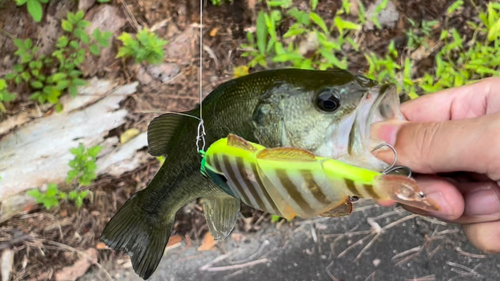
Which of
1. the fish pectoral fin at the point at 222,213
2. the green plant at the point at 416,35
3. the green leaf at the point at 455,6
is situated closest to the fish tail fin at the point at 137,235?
the fish pectoral fin at the point at 222,213

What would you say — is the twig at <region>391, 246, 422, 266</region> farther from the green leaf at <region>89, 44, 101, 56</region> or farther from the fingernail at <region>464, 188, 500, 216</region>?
the green leaf at <region>89, 44, 101, 56</region>

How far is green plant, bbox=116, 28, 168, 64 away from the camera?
3201mm

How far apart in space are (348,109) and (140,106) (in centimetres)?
208

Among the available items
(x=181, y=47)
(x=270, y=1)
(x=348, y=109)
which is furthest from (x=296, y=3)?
(x=348, y=109)

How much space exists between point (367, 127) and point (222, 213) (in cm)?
95

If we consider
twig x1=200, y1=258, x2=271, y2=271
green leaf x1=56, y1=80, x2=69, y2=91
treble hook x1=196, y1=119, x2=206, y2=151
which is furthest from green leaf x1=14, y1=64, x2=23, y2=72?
twig x1=200, y1=258, x2=271, y2=271

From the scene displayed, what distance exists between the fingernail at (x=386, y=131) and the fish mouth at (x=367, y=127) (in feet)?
0.11

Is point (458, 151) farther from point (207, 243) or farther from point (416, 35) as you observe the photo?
point (416, 35)

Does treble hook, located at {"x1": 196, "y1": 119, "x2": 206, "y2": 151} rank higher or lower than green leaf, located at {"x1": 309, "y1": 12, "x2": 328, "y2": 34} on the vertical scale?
lower

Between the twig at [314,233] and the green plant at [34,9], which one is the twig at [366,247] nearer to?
the twig at [314,233]

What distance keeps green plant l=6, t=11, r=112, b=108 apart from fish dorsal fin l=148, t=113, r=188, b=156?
1.21 metres

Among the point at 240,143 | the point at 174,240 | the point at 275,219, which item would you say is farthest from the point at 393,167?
the point at 174,240

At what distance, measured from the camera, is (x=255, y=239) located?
135 inches

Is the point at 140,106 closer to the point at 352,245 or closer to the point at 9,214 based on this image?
the point at 9,214
